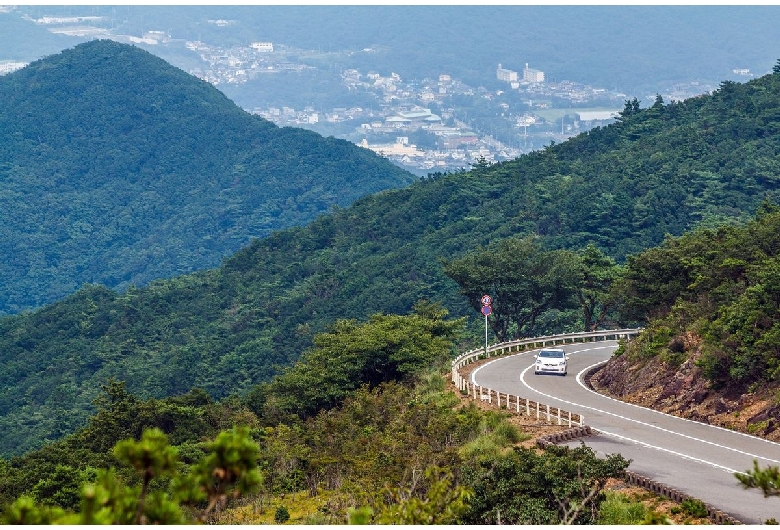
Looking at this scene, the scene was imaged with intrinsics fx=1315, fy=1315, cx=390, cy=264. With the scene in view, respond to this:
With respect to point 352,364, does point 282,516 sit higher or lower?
lower

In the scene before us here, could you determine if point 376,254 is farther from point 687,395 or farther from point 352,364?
point 687,395

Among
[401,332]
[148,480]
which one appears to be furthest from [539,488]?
[401,332]

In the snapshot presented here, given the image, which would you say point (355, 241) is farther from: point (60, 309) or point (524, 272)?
point (524, 272)

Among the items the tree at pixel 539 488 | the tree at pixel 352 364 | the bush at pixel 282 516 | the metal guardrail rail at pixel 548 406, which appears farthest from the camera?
the tree at pixel 352 364

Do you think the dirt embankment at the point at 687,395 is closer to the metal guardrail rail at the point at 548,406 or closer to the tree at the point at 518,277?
the metal guardrail rail at the point at 548,406

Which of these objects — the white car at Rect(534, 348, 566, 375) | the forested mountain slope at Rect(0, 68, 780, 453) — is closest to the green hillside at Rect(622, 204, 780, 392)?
the white car at Rect(534, 348, 566, 375)

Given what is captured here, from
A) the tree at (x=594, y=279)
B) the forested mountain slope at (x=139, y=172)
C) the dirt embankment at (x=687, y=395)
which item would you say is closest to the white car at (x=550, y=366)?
the dirt embankment at (x=687, y=395)

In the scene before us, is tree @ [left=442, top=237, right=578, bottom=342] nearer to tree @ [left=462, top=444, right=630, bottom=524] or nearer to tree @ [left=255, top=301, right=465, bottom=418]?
tree @ [left=255, top=301, right=465, bottom=418]
